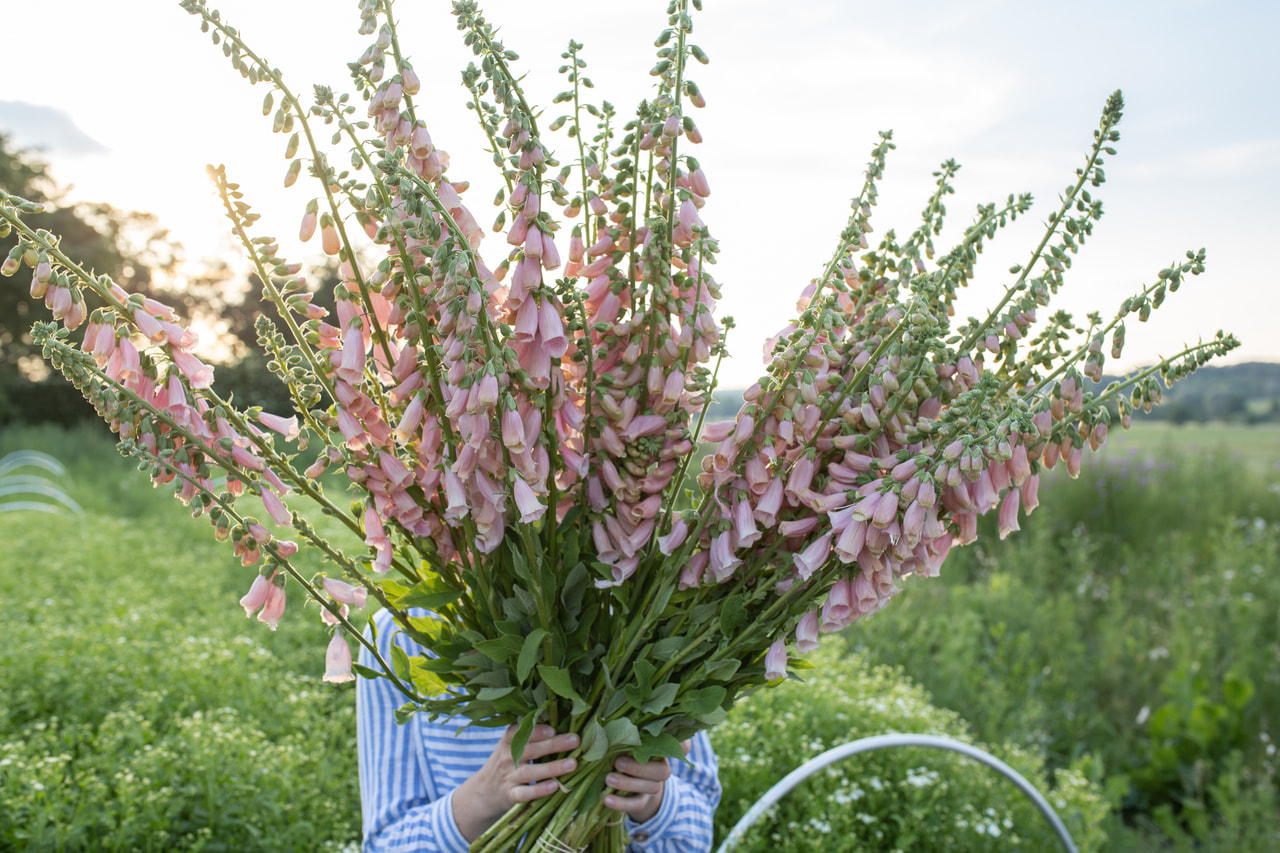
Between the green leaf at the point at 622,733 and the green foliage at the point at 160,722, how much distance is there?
1750 mm

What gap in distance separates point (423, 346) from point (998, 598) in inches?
194

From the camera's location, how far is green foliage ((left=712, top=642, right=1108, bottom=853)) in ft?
8.43

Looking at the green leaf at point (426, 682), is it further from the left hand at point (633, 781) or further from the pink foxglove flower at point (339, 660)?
the left hand at point (633, 781)

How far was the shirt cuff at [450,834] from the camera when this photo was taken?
139 cm

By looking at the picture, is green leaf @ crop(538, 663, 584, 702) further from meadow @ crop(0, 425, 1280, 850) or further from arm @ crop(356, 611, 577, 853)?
meadow @ crop(0, 425, 1280, 850)

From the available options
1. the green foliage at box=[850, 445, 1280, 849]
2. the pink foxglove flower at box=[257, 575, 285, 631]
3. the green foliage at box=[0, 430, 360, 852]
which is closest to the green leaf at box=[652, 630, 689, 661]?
the pink foxglove flower at box=[257, 575, 285, 631]

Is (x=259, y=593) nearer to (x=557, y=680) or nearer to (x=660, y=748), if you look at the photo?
(x=557, y=680)

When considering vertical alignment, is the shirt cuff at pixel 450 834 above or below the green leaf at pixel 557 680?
below

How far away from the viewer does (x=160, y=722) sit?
9.72 feet

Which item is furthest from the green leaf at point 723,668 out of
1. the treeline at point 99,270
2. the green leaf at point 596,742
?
the treeline at point 99,270

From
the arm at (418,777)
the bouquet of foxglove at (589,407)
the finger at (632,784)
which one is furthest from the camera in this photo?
the arm at (418,777)

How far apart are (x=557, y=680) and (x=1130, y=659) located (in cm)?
507

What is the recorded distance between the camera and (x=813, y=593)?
37.5 inches

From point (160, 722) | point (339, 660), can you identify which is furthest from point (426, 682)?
point (160, 722)
